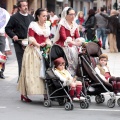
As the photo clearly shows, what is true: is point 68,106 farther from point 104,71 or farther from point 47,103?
point 104,71

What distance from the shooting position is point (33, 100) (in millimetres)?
10578

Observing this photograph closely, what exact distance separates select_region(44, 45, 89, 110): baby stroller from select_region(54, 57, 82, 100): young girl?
0.08 metres

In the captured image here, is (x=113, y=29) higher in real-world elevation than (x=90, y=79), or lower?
lower

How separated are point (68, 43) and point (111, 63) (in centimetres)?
772

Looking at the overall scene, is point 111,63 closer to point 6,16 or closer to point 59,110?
point 6,16

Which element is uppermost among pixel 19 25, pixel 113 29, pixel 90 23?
pixel 19 25

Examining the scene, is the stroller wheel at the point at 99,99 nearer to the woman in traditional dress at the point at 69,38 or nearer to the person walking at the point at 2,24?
the woman in traditional dress at the point at 69,38

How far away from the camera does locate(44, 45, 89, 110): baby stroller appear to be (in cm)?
951

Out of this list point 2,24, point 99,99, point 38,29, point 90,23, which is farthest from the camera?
point 90,23

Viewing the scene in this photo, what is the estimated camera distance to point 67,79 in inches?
372

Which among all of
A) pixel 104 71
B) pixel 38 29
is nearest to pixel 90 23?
pixel 104 71

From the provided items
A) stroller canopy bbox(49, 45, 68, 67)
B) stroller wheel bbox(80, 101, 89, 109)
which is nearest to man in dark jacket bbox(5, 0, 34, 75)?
stroller canopy bbox(49, 45, 68, 67)

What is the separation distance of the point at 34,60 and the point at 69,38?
710 mm

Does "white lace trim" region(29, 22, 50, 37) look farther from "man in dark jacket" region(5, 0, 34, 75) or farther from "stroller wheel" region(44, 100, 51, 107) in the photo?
"man in dark jacket" region(5, 0, 34, 75)
